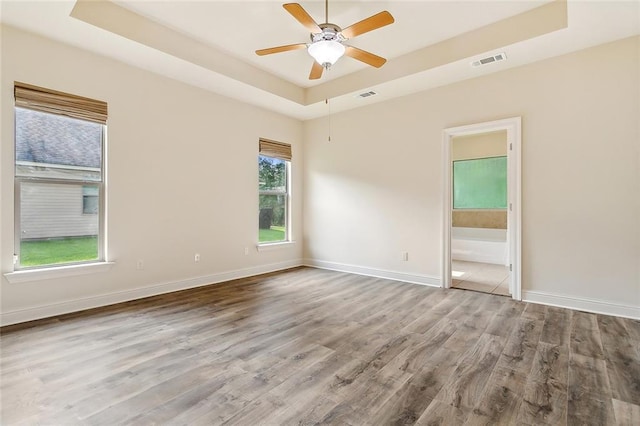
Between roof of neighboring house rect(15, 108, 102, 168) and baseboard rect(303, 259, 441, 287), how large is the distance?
149 inches

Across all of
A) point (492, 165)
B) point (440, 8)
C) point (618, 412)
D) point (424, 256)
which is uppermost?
point (440, 8)

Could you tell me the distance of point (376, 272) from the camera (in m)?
5.10

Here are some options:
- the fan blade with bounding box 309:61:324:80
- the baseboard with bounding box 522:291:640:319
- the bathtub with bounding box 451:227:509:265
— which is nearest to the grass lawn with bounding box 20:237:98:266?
the fan blade with bounding box 309:61:324:80

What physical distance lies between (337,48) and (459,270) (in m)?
4.42

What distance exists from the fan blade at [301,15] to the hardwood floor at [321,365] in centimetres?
269

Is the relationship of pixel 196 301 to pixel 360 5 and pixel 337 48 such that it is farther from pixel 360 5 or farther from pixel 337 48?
pixel 360 5

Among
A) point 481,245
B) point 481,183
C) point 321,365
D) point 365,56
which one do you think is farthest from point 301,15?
point 481,183

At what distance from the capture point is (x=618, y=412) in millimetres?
1709

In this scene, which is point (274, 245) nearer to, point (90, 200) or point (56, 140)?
point (90, 200)

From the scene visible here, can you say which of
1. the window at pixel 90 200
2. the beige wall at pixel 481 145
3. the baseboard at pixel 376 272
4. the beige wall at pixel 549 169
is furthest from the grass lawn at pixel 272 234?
the beige wall at pixel 481 145

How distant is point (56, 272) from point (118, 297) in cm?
69

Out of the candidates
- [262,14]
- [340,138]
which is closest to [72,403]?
[262,14]

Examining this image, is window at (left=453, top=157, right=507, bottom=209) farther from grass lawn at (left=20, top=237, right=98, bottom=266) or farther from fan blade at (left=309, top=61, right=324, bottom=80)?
grass lawn at (left=20, top=237, right=98, bottom=266)

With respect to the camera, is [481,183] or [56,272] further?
[481,183]
